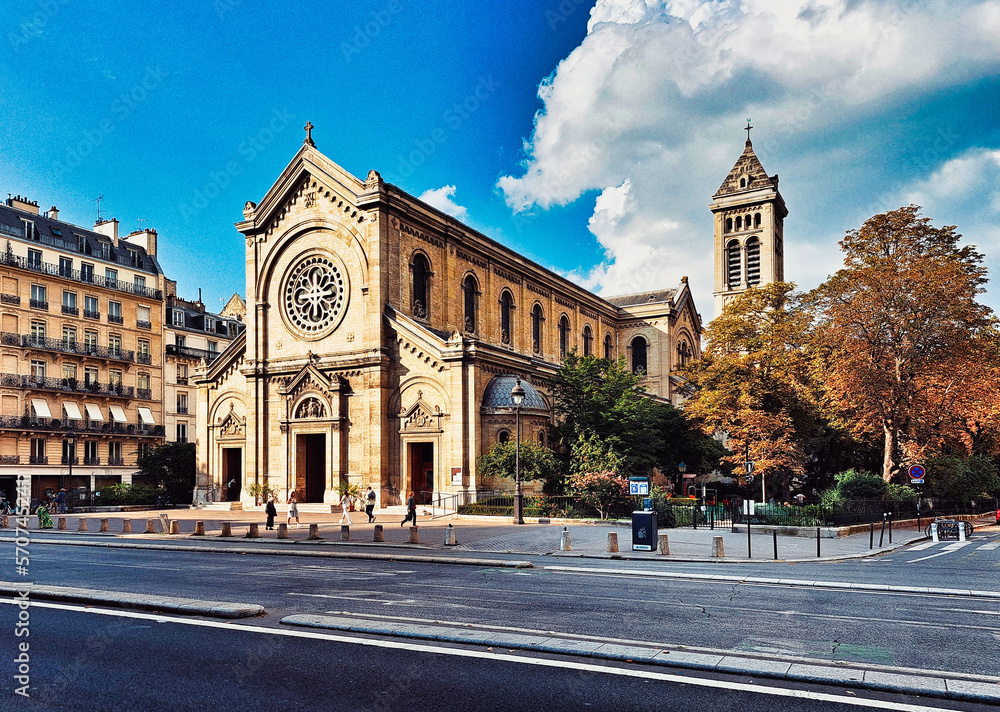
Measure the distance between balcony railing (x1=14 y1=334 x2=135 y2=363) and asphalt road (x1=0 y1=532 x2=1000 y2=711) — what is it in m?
37.8

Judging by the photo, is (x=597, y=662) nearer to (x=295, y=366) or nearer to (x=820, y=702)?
(x=820, y=702)

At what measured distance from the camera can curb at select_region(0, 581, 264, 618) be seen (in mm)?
11461

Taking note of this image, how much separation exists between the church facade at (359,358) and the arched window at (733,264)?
1513 inches

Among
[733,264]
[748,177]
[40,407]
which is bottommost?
[40,407]

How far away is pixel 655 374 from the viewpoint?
6569 cm

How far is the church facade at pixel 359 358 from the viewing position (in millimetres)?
38188

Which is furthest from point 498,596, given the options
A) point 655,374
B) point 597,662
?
point 655,374

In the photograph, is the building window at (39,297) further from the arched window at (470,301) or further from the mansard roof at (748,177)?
the mansard roof at (748,177)

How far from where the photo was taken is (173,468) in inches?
1987

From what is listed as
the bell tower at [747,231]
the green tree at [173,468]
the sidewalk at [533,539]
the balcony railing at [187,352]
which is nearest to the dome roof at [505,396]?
the sidewalk at [533,539]

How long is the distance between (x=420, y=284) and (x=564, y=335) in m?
18.4

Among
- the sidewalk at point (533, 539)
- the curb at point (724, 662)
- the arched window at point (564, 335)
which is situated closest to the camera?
the curb at point (724, 662)

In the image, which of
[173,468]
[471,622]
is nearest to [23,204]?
[173,468]

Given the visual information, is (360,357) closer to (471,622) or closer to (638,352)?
(471,622)
